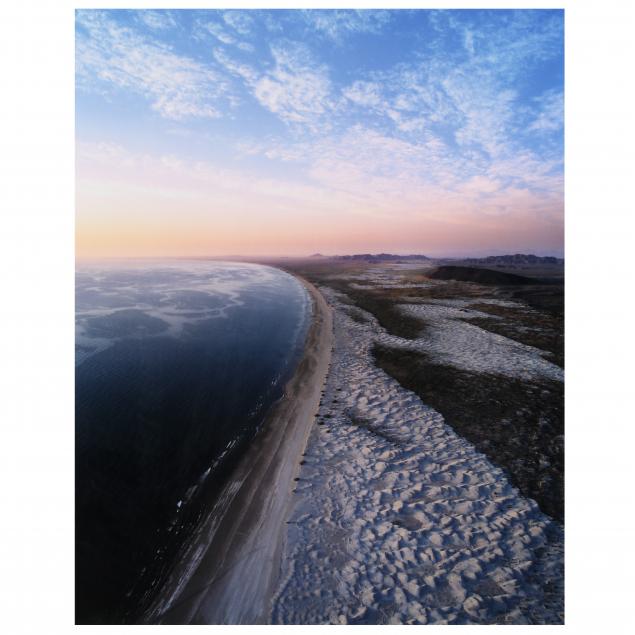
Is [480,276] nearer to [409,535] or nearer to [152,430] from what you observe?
[409,535]

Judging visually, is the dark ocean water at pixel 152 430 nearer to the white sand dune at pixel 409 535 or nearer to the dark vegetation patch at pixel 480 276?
the white sand dune at pixel 409 535

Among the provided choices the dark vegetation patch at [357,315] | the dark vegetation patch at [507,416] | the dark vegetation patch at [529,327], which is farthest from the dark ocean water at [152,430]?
the dark vegetation patch at [529,327]

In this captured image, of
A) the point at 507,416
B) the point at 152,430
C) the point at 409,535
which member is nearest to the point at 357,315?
the point at 507,416

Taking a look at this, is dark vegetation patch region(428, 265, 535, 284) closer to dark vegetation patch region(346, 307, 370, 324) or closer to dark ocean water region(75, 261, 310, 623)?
dark vegetation patch region(346, 307, 370, 324)

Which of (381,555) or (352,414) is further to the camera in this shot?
(352,414)

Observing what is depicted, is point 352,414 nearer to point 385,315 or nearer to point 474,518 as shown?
point 474,518

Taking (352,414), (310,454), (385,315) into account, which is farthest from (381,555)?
(385,315)
